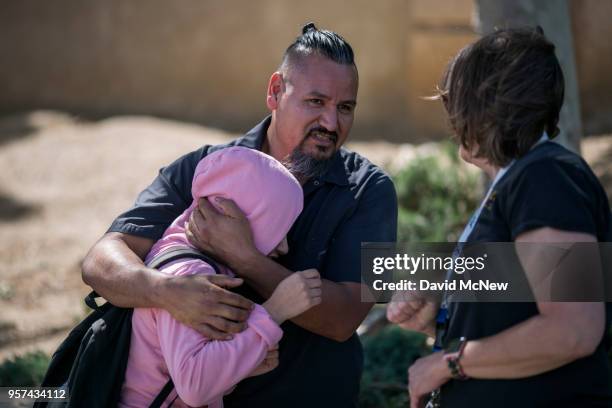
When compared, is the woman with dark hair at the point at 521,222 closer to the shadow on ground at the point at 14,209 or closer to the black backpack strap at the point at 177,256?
the black backpack strap at the point at 177,256

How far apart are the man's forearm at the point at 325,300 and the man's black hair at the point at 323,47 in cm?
87

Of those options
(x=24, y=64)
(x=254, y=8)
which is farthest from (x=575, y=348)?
(x=24, y=64)

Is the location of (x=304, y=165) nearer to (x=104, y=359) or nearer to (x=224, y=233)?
(x=224, y=233)

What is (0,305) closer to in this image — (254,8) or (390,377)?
(390,377)

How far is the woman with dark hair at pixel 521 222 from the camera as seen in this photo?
2.05 meters

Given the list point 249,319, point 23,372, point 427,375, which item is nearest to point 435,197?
point 23,372

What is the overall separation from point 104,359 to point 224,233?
53cm

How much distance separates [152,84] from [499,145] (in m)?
8.37

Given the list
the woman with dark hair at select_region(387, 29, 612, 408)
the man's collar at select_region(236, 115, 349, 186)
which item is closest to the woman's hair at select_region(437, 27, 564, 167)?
the woman with dark hair at select_region(387, 29, 612, 408)

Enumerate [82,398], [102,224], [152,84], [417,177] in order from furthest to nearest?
[152,84] < [102,224] < [417,177] < [82,398]

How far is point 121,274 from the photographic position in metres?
2.76

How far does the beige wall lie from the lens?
29.6 ft

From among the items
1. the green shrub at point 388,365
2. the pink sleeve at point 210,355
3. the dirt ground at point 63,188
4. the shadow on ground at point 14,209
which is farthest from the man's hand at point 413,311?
the shadow on ground at point 14,209

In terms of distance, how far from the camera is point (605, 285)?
7.23ft
